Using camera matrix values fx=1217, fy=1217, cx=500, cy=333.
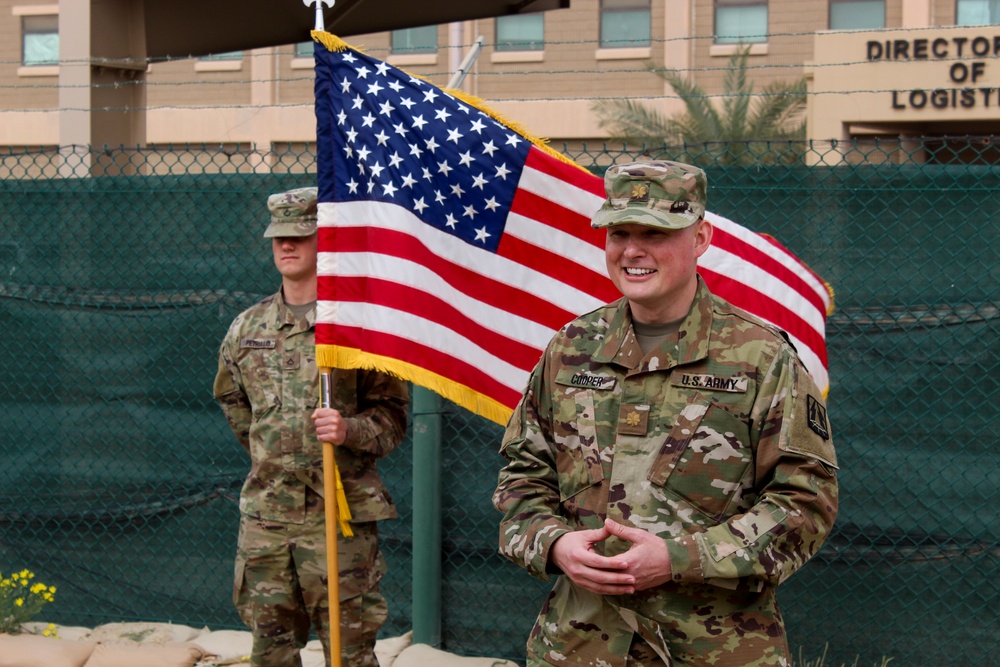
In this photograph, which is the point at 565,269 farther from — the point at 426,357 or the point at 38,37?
the point at 38,37

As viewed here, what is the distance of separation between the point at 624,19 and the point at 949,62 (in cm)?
768

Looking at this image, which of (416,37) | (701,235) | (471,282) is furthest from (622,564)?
(416,37)

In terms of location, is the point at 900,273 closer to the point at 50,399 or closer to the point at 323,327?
the point at 323,327

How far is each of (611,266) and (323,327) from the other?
57.0 inches

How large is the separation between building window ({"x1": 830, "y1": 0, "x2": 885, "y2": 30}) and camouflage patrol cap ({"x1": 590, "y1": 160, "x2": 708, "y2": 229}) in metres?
22.3

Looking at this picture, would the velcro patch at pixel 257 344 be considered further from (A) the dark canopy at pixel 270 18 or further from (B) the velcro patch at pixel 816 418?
(A) the dark canopy at pixel 270 18

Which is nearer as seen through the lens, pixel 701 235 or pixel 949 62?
pixel 701 235

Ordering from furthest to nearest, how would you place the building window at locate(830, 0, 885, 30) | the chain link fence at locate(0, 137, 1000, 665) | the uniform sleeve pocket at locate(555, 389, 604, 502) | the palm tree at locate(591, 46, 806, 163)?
the building window at locate(830, 0, 885, 30) → the palm tree at locate(591, 46, 806, 163) → the chain link fence at locate(0, 137, 1000, 665) → the uniform sleeve pocket at locate(555, 389, 604, 502)

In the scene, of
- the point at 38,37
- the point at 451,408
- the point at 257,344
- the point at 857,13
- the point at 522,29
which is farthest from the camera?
the point at 38,37

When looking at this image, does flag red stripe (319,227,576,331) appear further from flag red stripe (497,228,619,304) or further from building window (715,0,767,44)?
building window (715,0,767,44)

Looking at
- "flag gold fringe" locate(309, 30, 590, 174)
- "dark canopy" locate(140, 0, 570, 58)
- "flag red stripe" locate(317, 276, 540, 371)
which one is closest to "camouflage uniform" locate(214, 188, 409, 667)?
Answer: "flag red stripe" locate(317, 276, 540, 371)

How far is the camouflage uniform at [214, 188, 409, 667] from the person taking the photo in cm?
423

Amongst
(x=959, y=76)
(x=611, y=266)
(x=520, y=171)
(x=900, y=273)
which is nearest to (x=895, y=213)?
(x=900, y=273)

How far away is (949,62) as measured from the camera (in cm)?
1900
